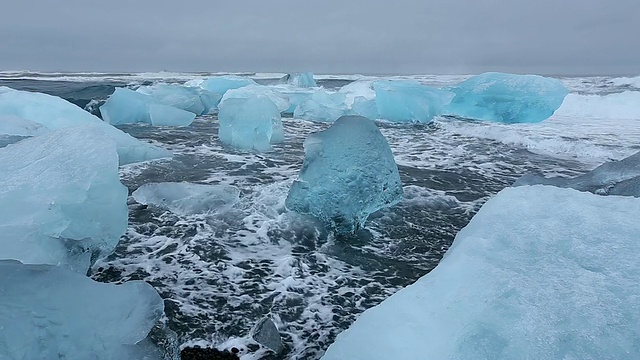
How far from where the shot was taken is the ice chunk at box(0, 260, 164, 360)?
1754 millimetres

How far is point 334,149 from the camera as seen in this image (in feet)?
13.9

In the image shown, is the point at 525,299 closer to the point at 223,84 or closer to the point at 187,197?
the point at 187,197

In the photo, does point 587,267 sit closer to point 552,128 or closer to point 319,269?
point 319,269

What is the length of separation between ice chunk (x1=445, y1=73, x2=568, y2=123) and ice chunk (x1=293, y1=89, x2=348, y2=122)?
3.66 m

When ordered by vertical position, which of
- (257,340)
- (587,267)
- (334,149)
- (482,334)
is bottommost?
(257,340)

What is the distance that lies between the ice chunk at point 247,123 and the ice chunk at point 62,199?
4.28 metres

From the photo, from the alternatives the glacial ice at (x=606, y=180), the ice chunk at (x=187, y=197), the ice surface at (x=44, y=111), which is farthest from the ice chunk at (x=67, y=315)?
the ice surface at (x=44, y=111)

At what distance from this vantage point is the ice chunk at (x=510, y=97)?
11727 mm

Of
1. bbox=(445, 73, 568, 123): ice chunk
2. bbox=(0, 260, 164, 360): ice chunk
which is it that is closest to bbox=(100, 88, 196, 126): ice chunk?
bbox=(445, 73, 568, 123): ice chunk

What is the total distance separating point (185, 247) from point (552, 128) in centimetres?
1104

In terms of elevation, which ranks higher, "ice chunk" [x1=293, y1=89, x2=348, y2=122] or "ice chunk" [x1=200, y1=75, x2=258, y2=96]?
"ice chunk" [x1=200, y1=75, x2=258, y2=96]

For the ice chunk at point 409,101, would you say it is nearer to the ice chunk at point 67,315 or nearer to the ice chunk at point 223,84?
the ice chunk at point 223,84

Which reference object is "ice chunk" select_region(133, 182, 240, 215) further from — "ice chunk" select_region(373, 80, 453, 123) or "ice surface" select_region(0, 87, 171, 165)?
"ice chunk" select_region(373, 80, 453, 123)

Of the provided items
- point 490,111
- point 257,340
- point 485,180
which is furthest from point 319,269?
point 490,111
